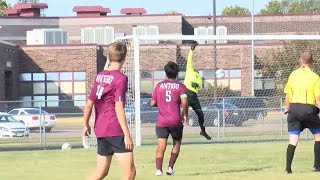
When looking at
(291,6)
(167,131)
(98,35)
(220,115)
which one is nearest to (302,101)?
(167,131)

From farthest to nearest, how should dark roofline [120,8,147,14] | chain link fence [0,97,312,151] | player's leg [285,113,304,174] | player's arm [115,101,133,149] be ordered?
dark roofline [120,8,147,14], chain link fence [0,97,312,151], player's leg [285,113,304,174], player's arm [115,101,133,149]

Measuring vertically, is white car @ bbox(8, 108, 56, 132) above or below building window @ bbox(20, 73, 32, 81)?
below

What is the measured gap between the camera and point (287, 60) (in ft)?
107

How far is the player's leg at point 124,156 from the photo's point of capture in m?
10.1

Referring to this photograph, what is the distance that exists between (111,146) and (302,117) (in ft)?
15.7

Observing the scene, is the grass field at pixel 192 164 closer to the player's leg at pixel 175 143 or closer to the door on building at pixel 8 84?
the player's leg at pixel 175 143

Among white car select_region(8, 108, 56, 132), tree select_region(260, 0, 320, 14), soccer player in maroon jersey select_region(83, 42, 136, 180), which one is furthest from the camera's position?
tree select_region(260, 0, 320, 14)

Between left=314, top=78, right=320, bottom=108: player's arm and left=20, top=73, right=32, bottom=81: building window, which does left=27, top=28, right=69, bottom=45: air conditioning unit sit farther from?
left=314, top=78, right=320, bottom=108: player's arm

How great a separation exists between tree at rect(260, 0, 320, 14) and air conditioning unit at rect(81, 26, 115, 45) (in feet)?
187

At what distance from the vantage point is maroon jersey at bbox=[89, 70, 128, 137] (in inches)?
398

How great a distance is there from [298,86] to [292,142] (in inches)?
38.0

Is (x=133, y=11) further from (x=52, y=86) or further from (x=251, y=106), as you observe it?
(x=251, y=106)

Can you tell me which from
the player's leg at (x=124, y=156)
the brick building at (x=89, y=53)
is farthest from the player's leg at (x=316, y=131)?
the brick building at (x=89, y=53)

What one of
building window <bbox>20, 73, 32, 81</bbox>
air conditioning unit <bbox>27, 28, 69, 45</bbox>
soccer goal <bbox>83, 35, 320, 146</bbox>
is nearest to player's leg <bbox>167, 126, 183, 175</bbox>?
soccer goal <bbox>83, 35, 320, 146</bbox>
